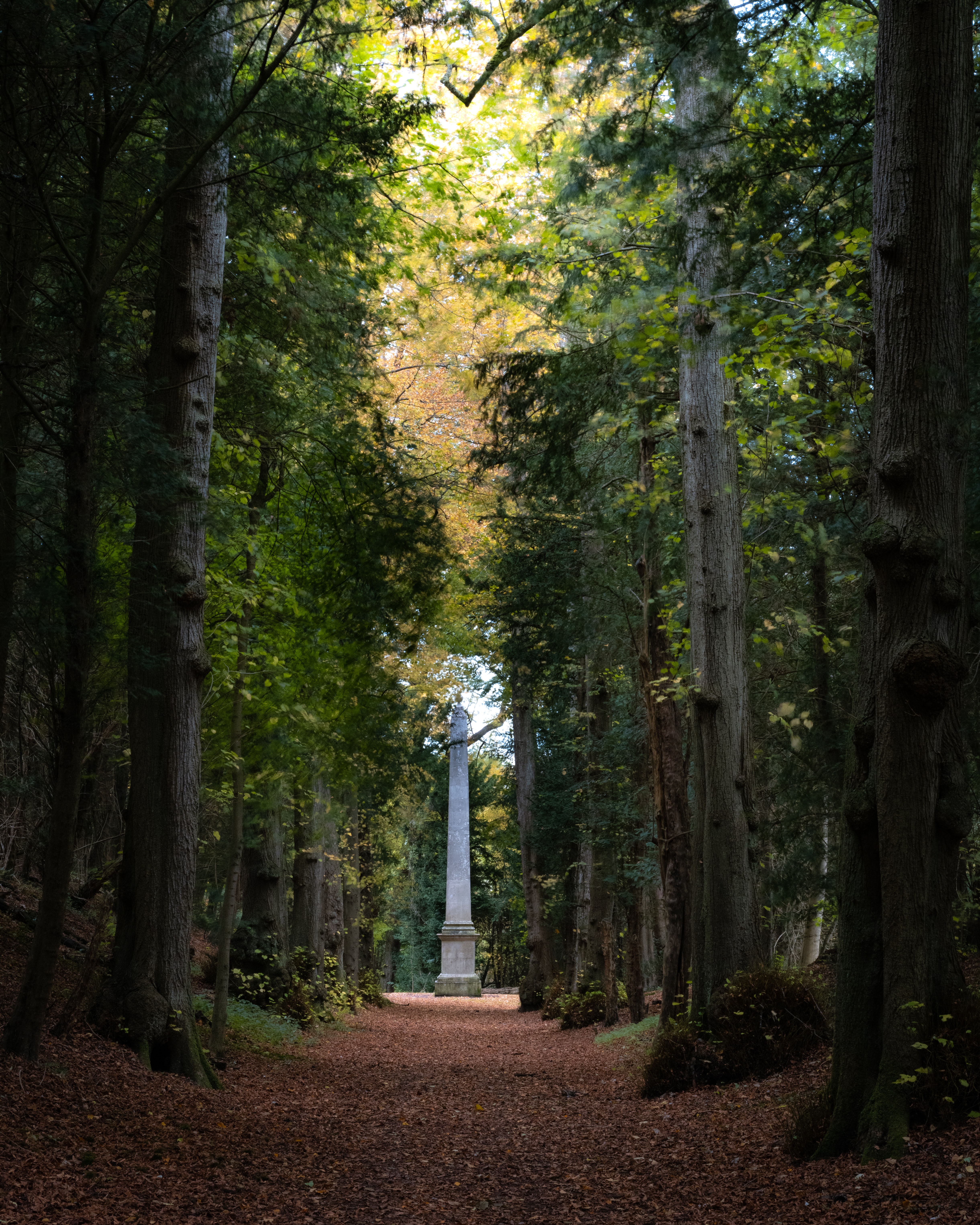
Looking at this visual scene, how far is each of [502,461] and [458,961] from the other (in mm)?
19267

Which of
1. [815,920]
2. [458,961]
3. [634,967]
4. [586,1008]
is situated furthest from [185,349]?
[458,961]

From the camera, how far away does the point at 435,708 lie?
19.1 m

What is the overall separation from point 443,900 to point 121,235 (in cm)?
3582

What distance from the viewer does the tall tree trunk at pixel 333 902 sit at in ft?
51.8

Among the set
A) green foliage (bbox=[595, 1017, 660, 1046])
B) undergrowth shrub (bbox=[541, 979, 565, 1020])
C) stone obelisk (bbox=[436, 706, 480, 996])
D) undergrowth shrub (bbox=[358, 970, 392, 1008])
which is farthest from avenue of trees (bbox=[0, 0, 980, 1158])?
stone obelisk (bbox=[436, 706, 480, 996])

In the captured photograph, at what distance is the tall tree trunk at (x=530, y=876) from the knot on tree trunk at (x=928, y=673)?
577 inches

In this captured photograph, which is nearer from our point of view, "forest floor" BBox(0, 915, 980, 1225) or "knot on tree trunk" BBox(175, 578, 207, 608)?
"forest floor" BBox(0, 915, 980, 1225)

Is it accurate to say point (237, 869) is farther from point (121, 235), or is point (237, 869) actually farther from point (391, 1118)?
point (121, 235)

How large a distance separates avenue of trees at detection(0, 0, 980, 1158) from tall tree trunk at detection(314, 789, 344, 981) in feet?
1.17

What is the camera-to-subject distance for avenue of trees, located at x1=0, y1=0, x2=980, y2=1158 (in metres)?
4.74

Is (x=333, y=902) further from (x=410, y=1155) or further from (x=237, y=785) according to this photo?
(x=410, y=1155)

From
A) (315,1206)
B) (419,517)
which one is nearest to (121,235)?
(419,517)

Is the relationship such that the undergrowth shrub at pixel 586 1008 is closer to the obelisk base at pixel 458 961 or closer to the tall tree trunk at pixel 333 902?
the tall tree trunk at pixel 333 902

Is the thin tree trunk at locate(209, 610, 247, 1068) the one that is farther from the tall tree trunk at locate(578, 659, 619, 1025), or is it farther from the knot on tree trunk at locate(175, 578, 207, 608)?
the tall tree trunk at locate(578, 659, 619, 1025)
